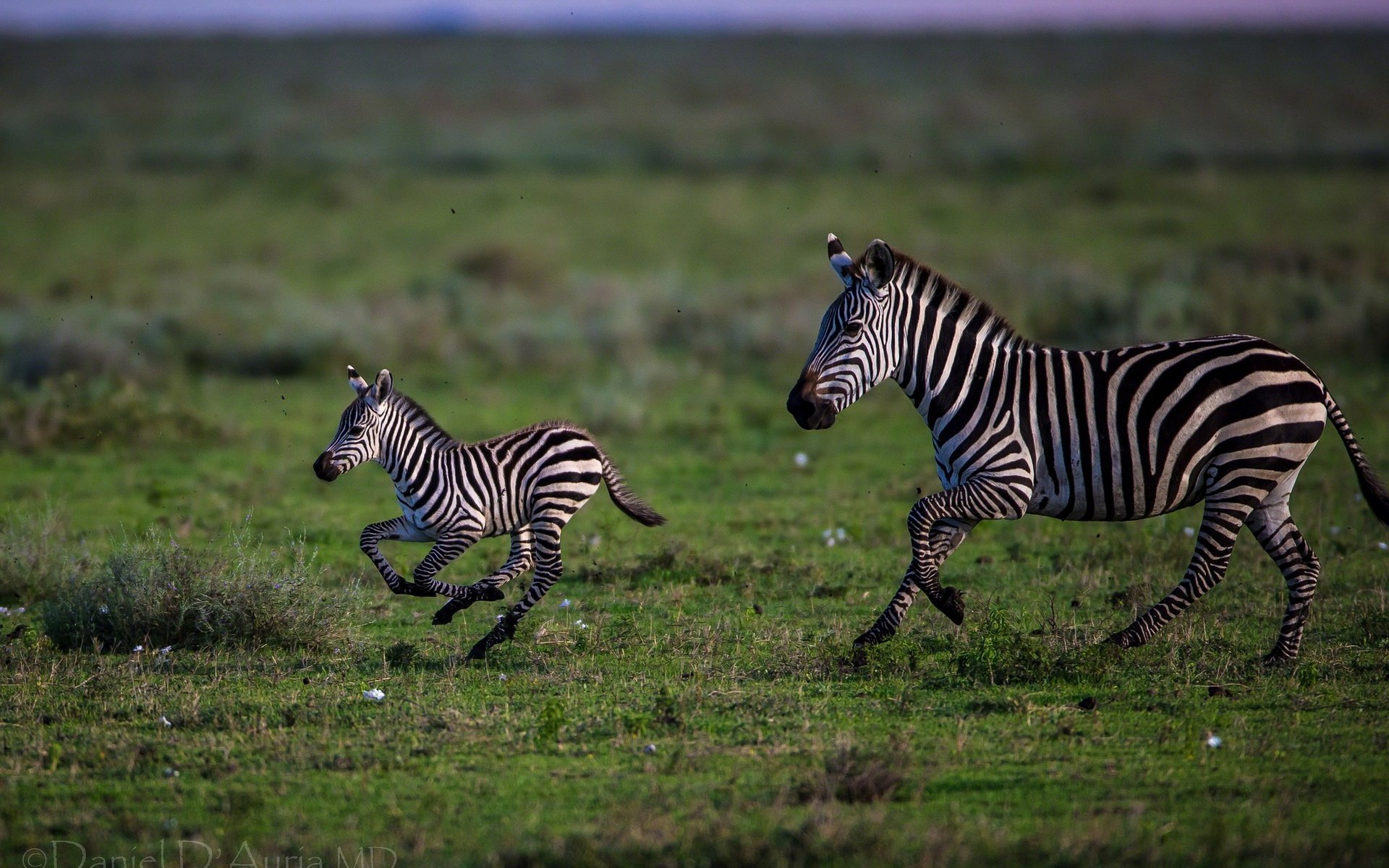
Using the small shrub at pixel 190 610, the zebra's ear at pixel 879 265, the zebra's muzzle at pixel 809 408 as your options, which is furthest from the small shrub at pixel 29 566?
the zebra's ear at pixel 879 265

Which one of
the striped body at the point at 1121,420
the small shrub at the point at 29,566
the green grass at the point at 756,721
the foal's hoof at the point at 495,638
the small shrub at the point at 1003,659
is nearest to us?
the green grass at the point at 756,721

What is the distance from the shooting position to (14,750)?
6.79 metres

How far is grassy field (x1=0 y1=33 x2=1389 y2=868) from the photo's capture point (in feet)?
19.6

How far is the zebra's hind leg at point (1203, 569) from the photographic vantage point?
25.9 ft

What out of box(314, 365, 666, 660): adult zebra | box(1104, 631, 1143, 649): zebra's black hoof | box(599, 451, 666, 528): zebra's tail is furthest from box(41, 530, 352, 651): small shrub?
box(1104, 631, 1143, 649): zebra's black hoof

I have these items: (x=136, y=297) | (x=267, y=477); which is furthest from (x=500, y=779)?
(x=136, y=297)

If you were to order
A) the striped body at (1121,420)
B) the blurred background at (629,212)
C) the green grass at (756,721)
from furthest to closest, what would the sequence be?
the blurred background at (629,212) → the striped body at (1121,420) → the green grass at (756,721)

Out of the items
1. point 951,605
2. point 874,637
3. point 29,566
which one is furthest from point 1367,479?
point 29,566

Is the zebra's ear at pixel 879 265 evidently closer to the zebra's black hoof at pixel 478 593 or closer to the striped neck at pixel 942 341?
the striped neck at pixel 942 341

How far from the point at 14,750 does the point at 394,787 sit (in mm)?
2055

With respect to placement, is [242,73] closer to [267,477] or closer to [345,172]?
[345,172]

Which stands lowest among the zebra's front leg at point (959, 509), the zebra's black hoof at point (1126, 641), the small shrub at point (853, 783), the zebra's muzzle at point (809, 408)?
the small shrub at point (853, 783)

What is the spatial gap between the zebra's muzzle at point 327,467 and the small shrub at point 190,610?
626 millimetres

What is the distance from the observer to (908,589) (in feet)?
27.0
